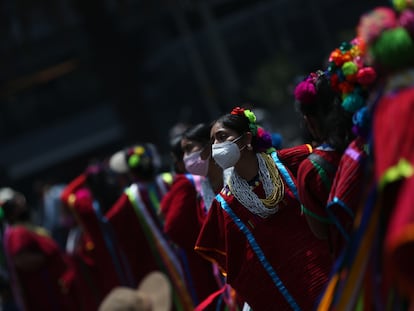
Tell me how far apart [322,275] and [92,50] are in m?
14.4

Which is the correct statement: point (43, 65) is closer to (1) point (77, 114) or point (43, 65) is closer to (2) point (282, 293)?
(1) point (77, 114)

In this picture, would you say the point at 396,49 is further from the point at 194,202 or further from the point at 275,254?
the point at 194,202

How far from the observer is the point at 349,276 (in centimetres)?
334

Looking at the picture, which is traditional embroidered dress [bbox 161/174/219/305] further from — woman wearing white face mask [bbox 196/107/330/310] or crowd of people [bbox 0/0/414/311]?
woman wearing white face mask [bbox 196/107/330/310]

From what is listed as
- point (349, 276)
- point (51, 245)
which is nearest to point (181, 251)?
point (51, 245)

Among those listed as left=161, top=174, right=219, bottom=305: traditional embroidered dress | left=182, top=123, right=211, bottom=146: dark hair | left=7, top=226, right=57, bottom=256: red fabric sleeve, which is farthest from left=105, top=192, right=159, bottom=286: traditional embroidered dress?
left=182, top=123, right=211, bottom=146: dark hair

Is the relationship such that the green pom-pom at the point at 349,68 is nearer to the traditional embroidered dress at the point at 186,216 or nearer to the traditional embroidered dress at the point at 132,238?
the traditional embroidered dress at the point at 186,216

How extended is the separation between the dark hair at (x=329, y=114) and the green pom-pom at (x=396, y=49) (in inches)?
34.7

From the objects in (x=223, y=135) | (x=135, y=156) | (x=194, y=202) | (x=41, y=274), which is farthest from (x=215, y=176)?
(x=41, y=274)

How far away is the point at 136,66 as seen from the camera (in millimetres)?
27234

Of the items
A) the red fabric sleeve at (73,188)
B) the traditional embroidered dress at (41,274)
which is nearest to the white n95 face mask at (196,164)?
the red fabric sleeve at (73,188)

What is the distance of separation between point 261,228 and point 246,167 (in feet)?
0.98

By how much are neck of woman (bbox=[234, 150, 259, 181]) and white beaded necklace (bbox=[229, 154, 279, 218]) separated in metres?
0.03

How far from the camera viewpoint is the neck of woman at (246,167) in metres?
4.85
